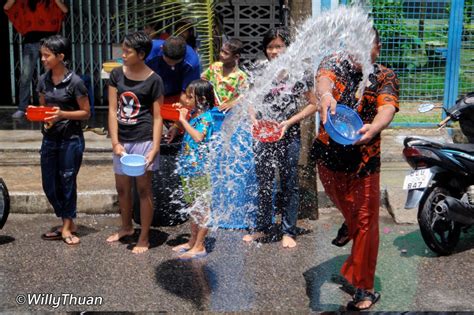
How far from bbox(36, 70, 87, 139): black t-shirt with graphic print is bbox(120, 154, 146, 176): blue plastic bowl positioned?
2.15 ft

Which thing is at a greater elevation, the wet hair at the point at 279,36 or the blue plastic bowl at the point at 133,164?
the wet hair at the point at 279,36

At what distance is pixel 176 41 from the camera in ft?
20.3

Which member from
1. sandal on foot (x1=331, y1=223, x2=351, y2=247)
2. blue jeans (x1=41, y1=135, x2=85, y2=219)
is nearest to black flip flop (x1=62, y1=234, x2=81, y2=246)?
blue jeans (x1=41, y1=135, x2=85, y2=219)

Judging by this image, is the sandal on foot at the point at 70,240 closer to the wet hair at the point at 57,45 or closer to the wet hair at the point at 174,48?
A: the wet hair at the point at 57,45

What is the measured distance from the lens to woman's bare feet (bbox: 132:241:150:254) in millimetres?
5704

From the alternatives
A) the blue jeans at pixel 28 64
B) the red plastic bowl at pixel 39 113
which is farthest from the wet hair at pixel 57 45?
the blue jeans at pixel 28 64

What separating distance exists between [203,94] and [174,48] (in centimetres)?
87

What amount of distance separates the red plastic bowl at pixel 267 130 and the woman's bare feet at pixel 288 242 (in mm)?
858

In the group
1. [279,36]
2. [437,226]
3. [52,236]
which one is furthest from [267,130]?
[52,236]

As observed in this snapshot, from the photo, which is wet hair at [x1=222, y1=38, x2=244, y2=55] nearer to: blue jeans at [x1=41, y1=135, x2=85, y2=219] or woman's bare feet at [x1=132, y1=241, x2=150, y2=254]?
blue jeans at [x1=41, y1=135, x2=85, y2=219]

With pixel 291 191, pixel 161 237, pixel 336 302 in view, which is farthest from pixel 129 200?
pixel 336 302

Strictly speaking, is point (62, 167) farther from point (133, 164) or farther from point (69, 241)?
point (133, 164)

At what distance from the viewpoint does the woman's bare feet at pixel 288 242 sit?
5855 millimetres

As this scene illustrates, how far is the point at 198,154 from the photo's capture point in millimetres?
5508
